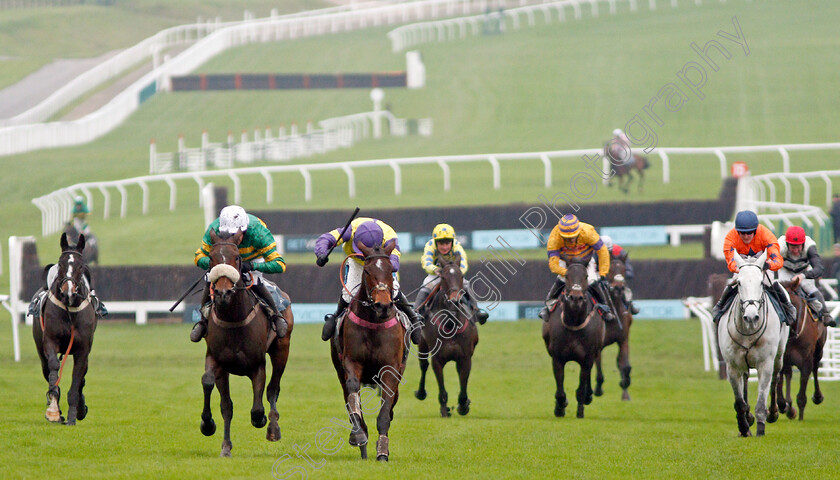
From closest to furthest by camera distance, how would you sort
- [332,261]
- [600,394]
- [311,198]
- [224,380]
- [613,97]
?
1. [224,380]
2. [600,394]
3. [332,261]
4. [311,198]
5. [613,97]

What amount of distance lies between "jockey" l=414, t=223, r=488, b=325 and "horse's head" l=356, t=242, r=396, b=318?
3.71 metres

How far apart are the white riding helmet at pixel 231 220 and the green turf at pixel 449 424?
176 centimetres

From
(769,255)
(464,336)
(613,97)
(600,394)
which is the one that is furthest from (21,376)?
(613,97)

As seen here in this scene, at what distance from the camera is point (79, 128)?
3588cm

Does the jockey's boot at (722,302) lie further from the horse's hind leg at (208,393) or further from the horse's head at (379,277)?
the horse's hind leg at (208,393)

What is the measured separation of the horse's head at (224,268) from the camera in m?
8.62

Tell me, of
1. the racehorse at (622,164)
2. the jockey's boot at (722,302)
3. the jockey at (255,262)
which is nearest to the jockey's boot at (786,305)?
the jockey's boot at (722,302)

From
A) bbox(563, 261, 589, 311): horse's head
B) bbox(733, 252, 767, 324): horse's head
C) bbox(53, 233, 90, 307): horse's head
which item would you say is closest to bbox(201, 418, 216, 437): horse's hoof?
bbox(53, 233, 90, 307): horse's head

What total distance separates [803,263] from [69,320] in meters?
7.54

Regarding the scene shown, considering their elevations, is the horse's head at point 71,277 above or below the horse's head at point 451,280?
above

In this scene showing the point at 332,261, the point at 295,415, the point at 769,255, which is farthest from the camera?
the point at 332,261

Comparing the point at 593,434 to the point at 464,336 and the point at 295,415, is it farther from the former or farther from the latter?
the point at 295,415

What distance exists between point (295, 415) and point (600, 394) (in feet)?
14.1

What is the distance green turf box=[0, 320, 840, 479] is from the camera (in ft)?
28.7
